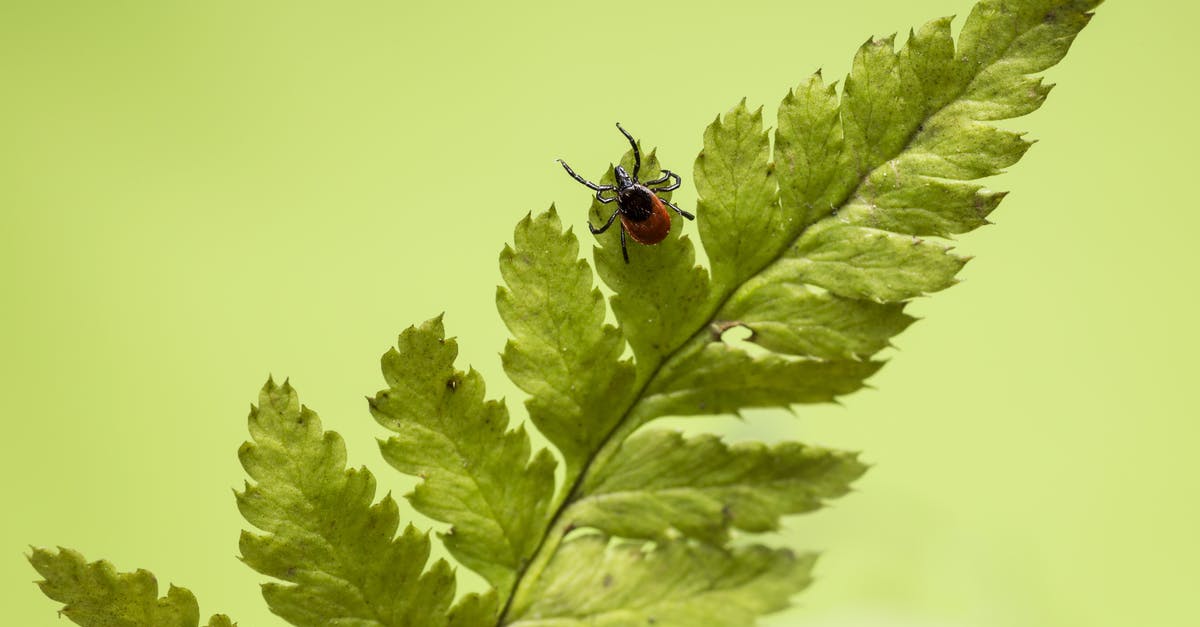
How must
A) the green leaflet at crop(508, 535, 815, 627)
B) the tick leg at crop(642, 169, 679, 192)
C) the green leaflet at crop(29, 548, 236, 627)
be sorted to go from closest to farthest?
the green leaflet at crop(29, 548, 236, 627) → the green leaflet at crop(508, 535, 815, 627) → the tick leg at crop(642, 169, 679, 192)

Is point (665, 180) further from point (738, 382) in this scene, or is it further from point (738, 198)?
point (738, 382)

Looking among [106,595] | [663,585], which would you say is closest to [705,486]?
[663,585]

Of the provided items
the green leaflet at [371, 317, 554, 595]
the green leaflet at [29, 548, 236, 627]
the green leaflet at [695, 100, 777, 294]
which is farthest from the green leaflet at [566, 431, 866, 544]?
the green leaflet at [29, 548, 236, 627]

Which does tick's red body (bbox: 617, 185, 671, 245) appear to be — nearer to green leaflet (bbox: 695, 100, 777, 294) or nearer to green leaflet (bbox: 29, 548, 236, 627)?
green leaflet (bbox: 695, 100, 777, 294)

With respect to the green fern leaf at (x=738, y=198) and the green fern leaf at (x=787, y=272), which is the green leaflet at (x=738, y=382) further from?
the green fern leaf at (x=738, y=198)

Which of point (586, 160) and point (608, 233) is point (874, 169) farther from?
point (586, 160)

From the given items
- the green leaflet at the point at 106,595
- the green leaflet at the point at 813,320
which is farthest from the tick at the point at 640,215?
the green leaflet at the point at 106,595
